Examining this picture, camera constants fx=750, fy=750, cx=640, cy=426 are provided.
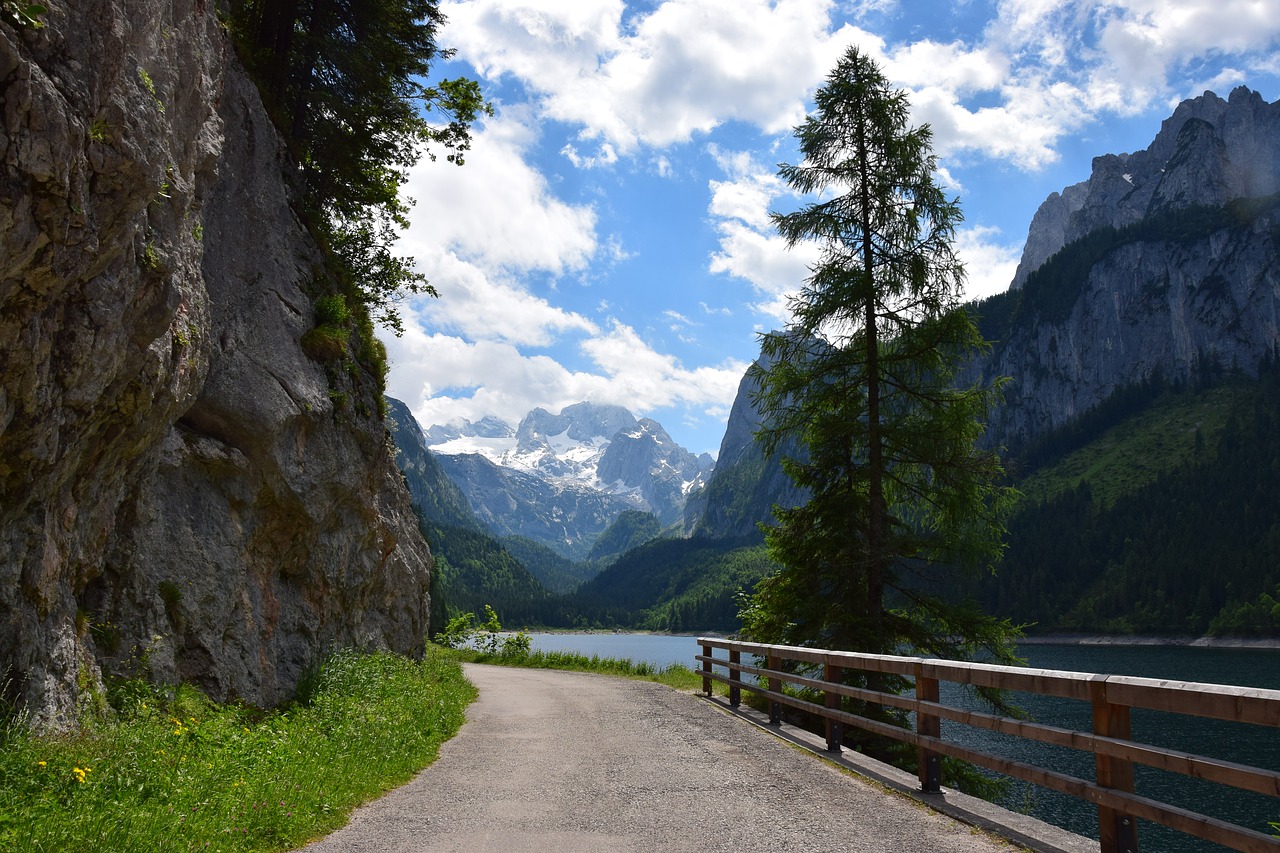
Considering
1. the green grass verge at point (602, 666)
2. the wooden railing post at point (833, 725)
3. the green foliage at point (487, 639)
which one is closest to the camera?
the wooden railing post at point (833, 725)

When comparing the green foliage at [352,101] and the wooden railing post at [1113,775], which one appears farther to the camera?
the green foliage at [352,101]

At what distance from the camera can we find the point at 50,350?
653 centimetres

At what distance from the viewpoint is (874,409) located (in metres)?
15.7

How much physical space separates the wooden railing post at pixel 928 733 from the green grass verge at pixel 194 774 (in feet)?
18.9

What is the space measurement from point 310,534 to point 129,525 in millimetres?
4748

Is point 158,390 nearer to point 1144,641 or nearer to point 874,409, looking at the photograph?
point 874,409

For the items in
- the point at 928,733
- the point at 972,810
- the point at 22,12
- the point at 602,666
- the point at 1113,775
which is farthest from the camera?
the point at 602,666

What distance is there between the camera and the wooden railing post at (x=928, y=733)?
7.75 metres

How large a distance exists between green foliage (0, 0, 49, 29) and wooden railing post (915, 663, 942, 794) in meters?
9.51

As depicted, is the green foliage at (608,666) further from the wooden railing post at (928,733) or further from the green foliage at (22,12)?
the green foliage at (22,12)

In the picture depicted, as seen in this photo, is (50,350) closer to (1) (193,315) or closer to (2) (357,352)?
(1) (193,315)

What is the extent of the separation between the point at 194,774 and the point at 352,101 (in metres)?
17.1

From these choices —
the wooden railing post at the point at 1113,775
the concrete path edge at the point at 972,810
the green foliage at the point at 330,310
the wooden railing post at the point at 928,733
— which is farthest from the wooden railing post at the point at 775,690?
the green foliage at the point at 330,310

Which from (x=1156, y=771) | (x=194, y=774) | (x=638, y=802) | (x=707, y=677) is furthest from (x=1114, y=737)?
(x=1156, y=771)
